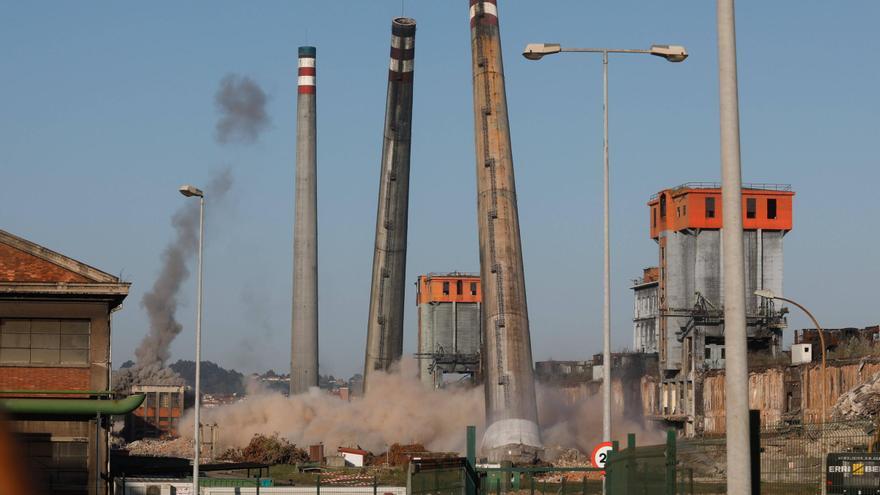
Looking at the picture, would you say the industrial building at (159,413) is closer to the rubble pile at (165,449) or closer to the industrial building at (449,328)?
the rubble pile at (165,449)

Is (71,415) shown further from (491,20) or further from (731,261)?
(491,20)

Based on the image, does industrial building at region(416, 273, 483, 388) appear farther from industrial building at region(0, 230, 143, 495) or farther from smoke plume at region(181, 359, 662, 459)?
industrial building at region(0, 230, 143, 495)

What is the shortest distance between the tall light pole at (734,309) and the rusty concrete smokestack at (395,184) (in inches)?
3401

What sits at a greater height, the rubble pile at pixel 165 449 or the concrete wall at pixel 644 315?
the concrete wall at pixel 644 315

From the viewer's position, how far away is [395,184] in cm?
9781

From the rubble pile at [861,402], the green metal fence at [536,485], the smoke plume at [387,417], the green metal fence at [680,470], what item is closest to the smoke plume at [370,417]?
the smoke plume at [387,417]

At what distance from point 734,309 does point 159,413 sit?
10788 centimetres

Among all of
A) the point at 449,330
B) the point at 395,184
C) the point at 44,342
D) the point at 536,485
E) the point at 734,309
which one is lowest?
the point at 536,485

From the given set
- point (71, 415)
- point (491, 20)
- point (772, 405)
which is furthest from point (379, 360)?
point (71, 415)

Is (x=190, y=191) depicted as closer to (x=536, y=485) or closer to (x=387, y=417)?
(x=536, y=485)

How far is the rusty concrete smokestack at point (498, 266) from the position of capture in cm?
6781

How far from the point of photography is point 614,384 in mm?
113375

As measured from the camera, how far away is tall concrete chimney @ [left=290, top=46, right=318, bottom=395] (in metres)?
100

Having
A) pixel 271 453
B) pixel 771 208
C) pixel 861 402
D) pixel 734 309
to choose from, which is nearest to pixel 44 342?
pixel 734 309
